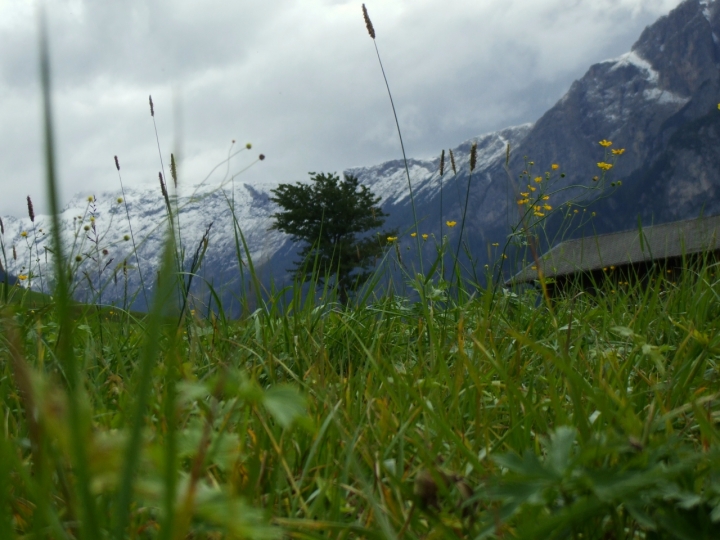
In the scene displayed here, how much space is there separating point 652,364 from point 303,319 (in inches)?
49.1

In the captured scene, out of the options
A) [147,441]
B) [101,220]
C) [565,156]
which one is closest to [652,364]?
[147,441]

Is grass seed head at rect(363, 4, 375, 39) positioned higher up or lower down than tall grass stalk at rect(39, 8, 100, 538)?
higher up

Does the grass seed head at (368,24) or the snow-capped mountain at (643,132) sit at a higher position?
the snow-capped mountain at (643,132)

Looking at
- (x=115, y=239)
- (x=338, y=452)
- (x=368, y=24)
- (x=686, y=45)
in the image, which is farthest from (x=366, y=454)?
(x=686, y=45)

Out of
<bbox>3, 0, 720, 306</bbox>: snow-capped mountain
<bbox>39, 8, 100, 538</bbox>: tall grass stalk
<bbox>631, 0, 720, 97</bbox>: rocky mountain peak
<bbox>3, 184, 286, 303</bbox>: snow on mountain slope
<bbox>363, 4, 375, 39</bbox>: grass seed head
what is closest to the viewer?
<bbox>39, 8, 100, 538</bbox>: tall grass stalk

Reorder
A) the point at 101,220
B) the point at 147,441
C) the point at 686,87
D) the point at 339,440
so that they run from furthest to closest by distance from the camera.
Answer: the point at 686,87, the point at 101,220, the point at 339,440, the point at 147,441

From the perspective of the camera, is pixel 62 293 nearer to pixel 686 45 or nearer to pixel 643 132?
pixel 643 132

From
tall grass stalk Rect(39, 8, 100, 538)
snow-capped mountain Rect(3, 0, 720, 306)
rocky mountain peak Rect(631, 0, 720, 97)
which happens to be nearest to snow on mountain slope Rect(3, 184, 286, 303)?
tall grass stalk Rect(39, 8, 100, 538)

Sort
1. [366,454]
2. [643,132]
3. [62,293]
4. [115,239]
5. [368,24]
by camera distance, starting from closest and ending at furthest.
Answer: [62,293]
[366,454]
[368,24]
[115,239]
[643,132]

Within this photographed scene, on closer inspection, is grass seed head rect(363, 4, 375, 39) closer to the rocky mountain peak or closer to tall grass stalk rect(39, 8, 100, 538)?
tall grass stalk rect(39, 8, 100, 538)

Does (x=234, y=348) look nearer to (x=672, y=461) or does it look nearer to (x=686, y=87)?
(x=672, y=461)

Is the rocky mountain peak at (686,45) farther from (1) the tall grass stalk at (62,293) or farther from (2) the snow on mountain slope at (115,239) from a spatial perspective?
(1) the tall grass stalk at (62,293)

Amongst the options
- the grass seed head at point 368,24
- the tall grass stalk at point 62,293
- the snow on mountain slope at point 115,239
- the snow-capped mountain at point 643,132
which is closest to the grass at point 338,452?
the tall grass stalk at point 62,293

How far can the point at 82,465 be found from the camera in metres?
0.40
